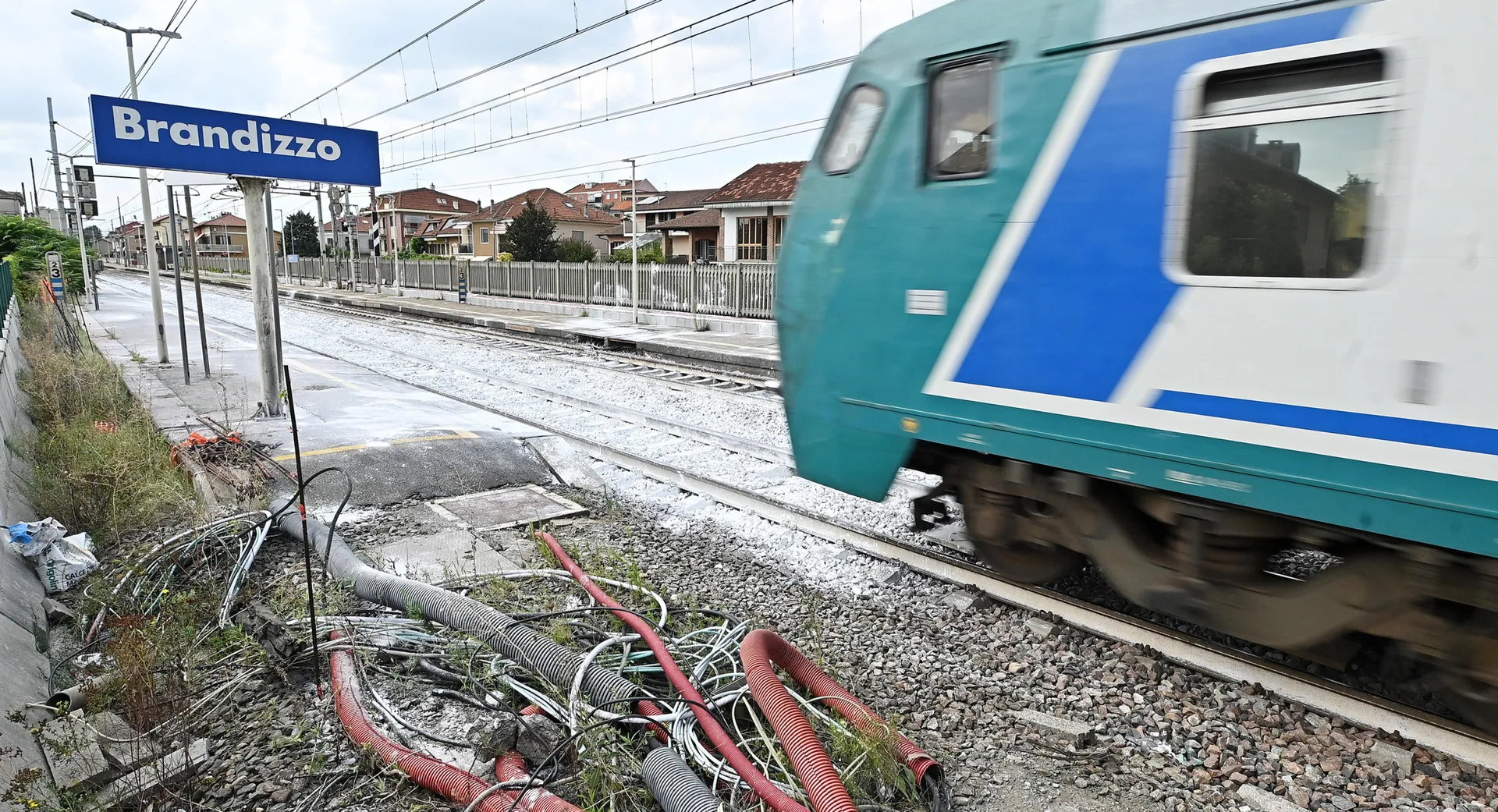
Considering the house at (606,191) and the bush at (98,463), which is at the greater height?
the house at (606,191)

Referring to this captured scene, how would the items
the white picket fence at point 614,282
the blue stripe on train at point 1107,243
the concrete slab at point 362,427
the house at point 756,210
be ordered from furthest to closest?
the house at point 756,210, the white picket fence at point 614,282, the concrete slab at point 362,427, the blue stripe on train at point 1107,243

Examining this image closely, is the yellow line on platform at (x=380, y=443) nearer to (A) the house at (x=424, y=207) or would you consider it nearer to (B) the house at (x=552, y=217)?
(B) the house at (x=552, y=217)

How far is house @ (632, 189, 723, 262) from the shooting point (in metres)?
46.3

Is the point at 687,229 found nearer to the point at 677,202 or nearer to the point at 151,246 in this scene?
the point at 677,202

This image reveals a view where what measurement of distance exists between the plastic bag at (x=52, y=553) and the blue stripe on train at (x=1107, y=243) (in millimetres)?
A: 6170

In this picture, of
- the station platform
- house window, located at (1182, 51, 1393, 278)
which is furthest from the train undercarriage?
the station platform

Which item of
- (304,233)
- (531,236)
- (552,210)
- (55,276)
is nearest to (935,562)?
(55,276)

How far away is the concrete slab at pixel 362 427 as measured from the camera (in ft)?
25.5

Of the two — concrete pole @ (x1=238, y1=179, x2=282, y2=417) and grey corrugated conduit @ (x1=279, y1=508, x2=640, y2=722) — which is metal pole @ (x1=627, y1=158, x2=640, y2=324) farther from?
grey corrugated conduit @ (x1=279, y1=508, x2=640, y2=722)

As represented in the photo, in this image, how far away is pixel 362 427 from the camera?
9.51 m

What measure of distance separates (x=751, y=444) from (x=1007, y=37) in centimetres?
555

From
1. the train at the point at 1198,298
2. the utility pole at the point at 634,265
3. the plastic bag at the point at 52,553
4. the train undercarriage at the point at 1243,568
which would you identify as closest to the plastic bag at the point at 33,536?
the plastic bag at the point at 52,553

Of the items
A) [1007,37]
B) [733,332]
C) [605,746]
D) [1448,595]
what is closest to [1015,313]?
[1007,37]

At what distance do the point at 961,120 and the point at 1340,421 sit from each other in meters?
2.37
